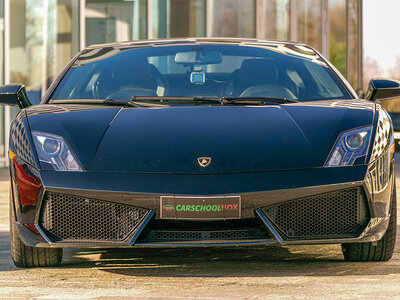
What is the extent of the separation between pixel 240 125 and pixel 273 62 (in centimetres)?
125

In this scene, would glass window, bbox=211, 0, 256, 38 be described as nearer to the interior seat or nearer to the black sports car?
the interior seat

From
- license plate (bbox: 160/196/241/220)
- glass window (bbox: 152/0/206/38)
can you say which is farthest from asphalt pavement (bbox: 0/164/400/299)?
glass window (bbox: 152/0/206/38)

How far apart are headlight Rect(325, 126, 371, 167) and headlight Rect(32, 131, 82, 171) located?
1.25m

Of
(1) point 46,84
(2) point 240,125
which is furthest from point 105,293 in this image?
(1) point 46,84

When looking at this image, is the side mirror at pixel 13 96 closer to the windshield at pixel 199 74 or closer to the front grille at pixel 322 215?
the windshield at pixel 199 74

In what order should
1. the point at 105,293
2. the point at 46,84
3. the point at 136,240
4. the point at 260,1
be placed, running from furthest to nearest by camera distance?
the point at 260,1
the point at 46,84
the point at 136,240
the point at 105,293

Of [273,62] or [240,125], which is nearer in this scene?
[240,125]

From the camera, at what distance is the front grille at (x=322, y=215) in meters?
4.70

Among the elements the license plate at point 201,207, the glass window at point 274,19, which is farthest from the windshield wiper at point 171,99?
the glass window at point 274,19

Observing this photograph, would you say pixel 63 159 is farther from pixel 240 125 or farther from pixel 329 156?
pixel 329 156

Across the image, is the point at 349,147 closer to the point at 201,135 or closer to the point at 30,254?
the point at 201,135

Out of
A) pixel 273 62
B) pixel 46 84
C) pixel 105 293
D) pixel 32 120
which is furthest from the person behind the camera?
pixel 46 84

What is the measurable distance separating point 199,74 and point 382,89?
1.13 metres

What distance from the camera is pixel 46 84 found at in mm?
16625
